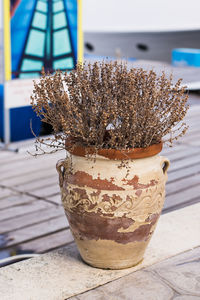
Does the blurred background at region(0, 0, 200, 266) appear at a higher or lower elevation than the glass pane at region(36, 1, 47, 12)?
lower

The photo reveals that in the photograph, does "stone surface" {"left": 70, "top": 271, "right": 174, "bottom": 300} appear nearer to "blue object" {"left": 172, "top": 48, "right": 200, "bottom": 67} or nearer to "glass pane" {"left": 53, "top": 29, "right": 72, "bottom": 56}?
"glass pane" {"left": 53, "top": 29, "right": 72, "bottom": 56}

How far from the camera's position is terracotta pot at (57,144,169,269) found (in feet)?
7.72

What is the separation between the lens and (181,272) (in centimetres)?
254

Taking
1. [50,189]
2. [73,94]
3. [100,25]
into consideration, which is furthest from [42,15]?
[100,25]

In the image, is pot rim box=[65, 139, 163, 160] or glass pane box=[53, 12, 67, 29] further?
glass pane box=[53, 12, 67, 29]

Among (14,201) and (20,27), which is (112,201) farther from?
(20,27)

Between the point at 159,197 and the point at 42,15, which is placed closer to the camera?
the point at 159,197

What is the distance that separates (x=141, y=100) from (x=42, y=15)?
322 cm

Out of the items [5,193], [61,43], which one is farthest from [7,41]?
[5,193]

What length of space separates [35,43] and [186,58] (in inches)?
188

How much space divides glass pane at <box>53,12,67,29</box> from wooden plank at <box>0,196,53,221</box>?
233 centimetres

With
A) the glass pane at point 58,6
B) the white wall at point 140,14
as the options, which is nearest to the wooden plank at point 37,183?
the glass pane at point 58,6

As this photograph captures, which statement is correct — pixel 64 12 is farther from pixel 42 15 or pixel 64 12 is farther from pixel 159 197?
pixel 159 197

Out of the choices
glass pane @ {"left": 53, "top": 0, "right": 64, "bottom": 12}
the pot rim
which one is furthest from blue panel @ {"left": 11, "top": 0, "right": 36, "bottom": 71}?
the pot rim
